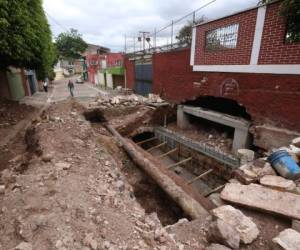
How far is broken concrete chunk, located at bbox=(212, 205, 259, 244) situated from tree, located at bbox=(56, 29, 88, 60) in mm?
60582

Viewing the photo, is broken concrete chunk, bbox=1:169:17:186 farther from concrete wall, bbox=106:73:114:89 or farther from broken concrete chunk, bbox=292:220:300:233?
concrete wall, bbox=106:73:114:89

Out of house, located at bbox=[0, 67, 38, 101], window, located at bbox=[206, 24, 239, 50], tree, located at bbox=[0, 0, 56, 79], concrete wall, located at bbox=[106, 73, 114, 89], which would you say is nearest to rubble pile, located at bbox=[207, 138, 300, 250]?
window, located at bbox=[206, 24, 239, 50]

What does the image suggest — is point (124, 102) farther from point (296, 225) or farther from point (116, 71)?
point (116, 71)

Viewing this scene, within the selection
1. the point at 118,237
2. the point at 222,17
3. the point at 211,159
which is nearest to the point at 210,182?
the point at 211,159

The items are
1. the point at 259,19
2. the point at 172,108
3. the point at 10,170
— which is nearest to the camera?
the point at 10,170

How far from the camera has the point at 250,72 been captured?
22.1 feet

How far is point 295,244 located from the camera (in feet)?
7.97

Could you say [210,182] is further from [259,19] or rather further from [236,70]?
[259,19]

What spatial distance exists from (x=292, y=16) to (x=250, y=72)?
1987 millimetres

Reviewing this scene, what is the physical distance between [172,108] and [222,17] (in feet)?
17.1

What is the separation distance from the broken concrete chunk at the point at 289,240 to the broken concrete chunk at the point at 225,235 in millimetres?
536

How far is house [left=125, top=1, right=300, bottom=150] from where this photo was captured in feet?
18.9

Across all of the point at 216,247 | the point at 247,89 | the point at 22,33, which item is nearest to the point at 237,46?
the point at 247,89

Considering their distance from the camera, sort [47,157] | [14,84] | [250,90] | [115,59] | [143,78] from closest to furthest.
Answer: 1. [47,157]
2. [250,90]
3. [14,84]
4. [143,78]
5. [115,59]
